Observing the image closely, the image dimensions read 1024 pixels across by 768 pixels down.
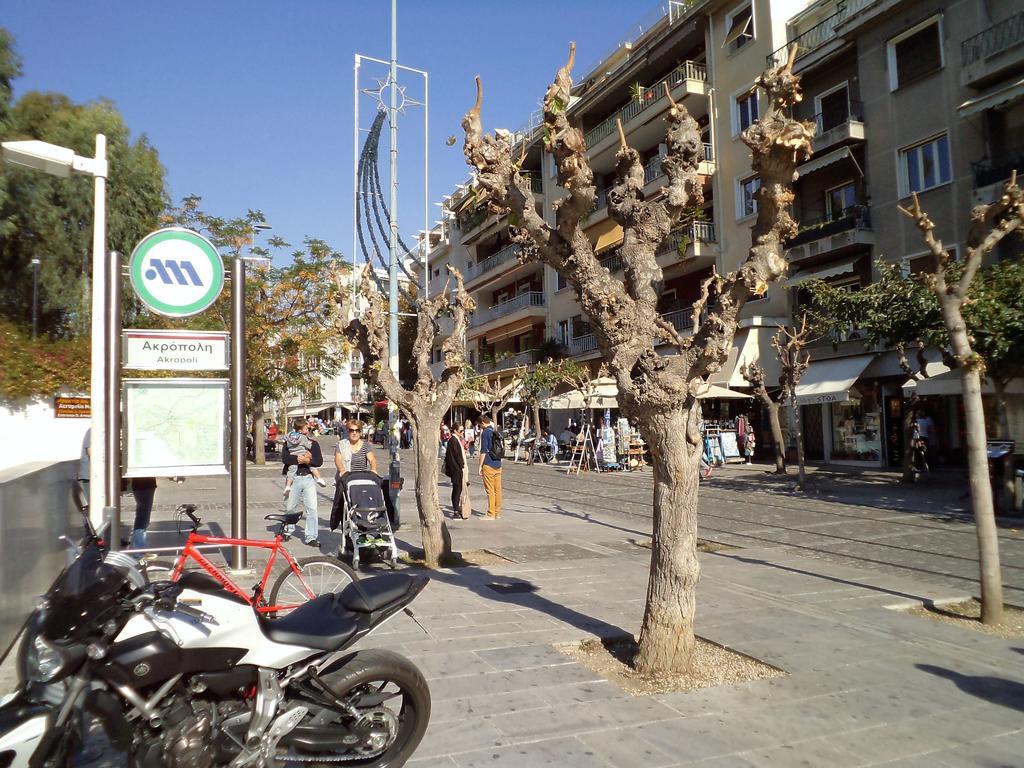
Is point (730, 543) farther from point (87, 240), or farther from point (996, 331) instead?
point (87, 240)

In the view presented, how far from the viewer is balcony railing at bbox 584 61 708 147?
29267 mm

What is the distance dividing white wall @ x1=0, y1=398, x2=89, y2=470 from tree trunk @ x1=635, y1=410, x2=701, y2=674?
13.9 m

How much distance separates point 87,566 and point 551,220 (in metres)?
40.9

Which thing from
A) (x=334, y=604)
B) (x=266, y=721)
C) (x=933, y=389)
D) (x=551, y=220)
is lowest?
(x=266, y=721)

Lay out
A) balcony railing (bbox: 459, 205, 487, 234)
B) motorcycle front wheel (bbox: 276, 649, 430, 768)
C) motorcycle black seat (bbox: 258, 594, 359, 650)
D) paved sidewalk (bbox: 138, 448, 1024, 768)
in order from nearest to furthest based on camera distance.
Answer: motorcycle black seat (bbox: 258, 594, 359, 650) < motorcycle front wheel (bbox: 276, 649, 430, 768) < paved sidewalk (bbox: 138, 448, 1024, 768) < balcony railing (bbox: 459, 205, 487, 234)

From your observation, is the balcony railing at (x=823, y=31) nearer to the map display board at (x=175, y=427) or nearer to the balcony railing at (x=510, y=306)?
the balcony railing at (x=510, y=306)

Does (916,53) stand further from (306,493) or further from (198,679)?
(198,679)

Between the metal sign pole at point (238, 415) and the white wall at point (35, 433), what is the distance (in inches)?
342

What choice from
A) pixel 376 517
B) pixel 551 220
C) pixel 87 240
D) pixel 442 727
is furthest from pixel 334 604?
pixel 551 220

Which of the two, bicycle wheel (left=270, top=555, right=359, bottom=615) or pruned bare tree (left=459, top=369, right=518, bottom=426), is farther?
pruned bare tree (left=459, top=369, right=518, bottom=426)

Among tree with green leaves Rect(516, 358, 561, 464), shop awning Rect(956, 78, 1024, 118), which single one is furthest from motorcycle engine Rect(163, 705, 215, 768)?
tree with green leaves Rect(516, 358, 561, 464)

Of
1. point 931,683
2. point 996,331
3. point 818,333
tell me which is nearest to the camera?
point 931,683

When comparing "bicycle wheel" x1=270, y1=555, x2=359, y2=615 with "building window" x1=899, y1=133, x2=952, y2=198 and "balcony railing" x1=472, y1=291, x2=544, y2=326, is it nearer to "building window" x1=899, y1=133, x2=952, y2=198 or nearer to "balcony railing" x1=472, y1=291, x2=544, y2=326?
"building window" x1=899, y1=133, x2=952, y2=198

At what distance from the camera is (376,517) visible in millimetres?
9031
